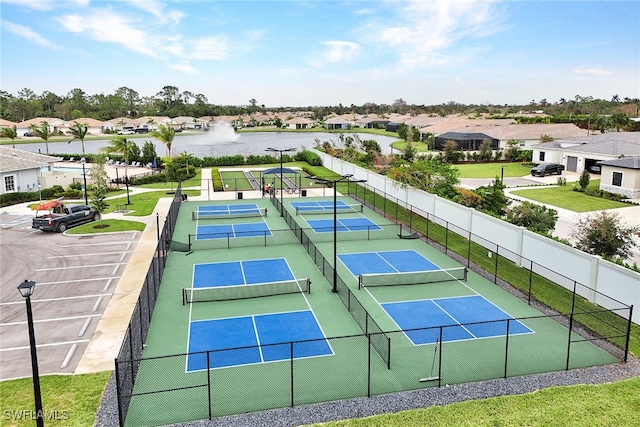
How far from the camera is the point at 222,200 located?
4759 centimetres

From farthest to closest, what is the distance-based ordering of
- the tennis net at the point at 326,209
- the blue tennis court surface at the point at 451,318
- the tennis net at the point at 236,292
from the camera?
the tennis net at the point at 326,209
the tennis net at the point at 236,292
the blue tennis court surface at the point at 451,318

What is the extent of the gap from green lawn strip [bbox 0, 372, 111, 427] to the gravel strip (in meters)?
0.34

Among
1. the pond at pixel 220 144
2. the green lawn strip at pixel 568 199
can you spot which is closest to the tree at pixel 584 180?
the green lawn strip at pixel 568 199

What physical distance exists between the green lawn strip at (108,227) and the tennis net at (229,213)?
474 cm

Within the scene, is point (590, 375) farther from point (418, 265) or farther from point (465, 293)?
point (418, 265)

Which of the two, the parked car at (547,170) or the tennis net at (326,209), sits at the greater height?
the parked car at (547,170)

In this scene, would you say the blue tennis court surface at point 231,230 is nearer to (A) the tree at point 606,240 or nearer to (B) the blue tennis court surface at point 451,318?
(B) the blue tennis court surface at point 451,318

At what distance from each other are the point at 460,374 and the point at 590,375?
152 inches

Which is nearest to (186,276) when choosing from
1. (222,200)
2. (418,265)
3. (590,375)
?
(418,265)

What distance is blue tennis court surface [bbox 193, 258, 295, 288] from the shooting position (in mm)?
24406

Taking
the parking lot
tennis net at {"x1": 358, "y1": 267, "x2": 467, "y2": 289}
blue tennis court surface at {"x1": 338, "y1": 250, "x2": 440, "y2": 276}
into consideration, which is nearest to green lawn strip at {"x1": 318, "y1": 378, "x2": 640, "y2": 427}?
tennis net at {"x1": 358, "y1": 267, "x2": 467, "y2": 289}

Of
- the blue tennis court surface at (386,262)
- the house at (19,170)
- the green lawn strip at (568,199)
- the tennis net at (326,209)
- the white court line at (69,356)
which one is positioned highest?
the house at (19,170)

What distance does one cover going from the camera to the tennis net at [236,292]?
2178cm

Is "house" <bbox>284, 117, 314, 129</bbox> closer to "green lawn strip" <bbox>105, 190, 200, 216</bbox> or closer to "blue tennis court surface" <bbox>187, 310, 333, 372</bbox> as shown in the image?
"green lawn strip" <bbox>105, 190, 200, 216</bbox>
